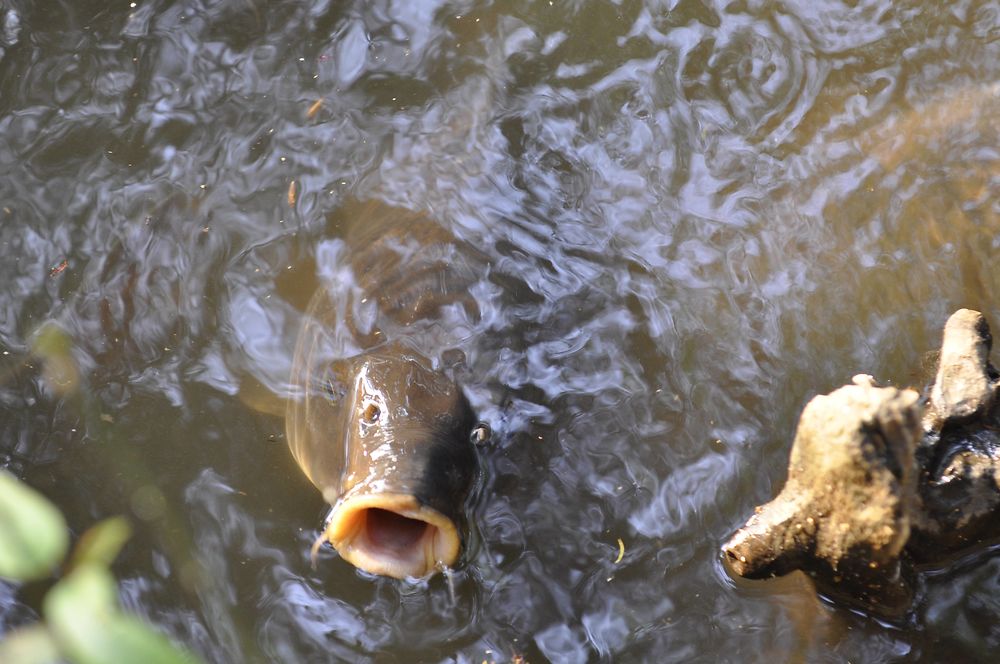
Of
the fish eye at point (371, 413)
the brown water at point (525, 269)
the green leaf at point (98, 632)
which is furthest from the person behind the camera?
the fish eye at point (371, 413)

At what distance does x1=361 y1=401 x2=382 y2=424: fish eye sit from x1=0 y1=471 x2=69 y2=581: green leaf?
7.02 ft

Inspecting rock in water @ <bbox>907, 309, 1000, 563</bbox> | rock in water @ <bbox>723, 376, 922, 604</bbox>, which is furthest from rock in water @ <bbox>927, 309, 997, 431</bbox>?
rock in water @ <bbox>723, 376, 922, 604</bbox>

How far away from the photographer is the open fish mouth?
264cm

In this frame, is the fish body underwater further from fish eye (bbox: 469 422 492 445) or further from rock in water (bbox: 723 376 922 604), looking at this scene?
rock in water (bbox: 723 376 922 604)

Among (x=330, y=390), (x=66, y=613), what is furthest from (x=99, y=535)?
(x=66, y=613)

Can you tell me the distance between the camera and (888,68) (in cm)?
394

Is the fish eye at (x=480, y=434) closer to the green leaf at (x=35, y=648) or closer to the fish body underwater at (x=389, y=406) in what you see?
the fish body underwater at (x=389, y=406)

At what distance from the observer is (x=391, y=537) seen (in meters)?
2.81

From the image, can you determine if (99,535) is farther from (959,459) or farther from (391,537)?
(959,459)

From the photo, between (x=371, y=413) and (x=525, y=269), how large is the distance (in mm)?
897

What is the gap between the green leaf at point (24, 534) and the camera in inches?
33.0

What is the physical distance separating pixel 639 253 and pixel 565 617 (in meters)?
1.41

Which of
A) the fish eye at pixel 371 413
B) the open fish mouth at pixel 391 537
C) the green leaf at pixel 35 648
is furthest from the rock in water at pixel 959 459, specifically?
the green leaf at pixel 35 648

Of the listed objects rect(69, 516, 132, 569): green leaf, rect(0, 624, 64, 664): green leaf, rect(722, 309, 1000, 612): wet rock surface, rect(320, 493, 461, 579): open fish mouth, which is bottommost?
rect(69, 516, 132, 569): green leaf
